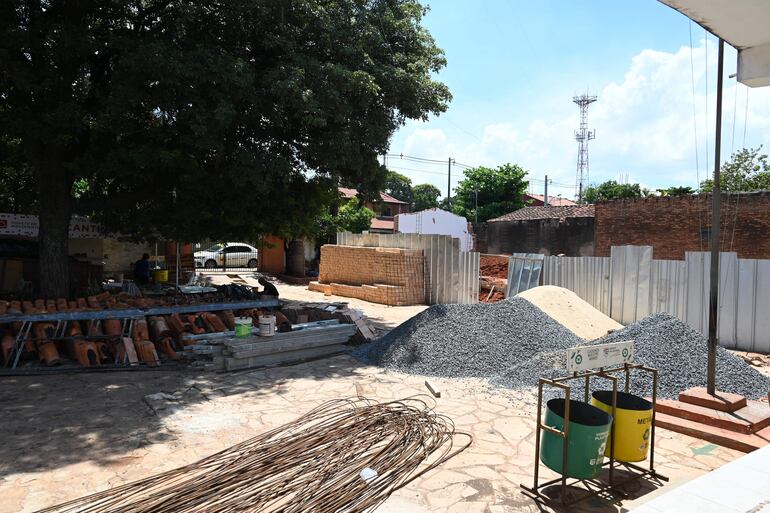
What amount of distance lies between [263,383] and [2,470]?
134 inches

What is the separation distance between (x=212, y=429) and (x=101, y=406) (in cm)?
181

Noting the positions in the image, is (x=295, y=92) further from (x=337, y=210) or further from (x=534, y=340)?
(x=337, y=210)

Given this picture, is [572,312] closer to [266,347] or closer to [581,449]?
[266,347]

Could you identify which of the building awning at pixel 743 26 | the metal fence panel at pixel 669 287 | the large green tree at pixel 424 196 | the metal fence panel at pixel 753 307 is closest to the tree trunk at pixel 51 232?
the building awning at pixel 743 26

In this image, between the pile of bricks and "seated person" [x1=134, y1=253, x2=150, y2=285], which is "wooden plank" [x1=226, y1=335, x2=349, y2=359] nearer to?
the pile of bricks

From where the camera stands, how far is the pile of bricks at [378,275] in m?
16.6

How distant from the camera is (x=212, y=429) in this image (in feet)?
18.2

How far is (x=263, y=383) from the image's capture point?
745 centimetres

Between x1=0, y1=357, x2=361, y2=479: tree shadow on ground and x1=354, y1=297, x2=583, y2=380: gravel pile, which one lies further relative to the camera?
x1=354, y1=297, x2=583, y2=380: gravel pile

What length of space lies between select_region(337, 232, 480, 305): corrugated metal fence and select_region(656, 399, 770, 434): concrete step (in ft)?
30.5

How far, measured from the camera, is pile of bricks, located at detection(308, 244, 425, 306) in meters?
16.6

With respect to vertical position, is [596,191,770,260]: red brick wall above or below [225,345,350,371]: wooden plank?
above

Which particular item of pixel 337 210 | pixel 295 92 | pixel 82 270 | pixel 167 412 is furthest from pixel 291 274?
pixel 167 412

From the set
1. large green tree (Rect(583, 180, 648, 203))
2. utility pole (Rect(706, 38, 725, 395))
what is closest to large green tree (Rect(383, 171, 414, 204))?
large green tree (Rect(583, 180, 648, 203))
